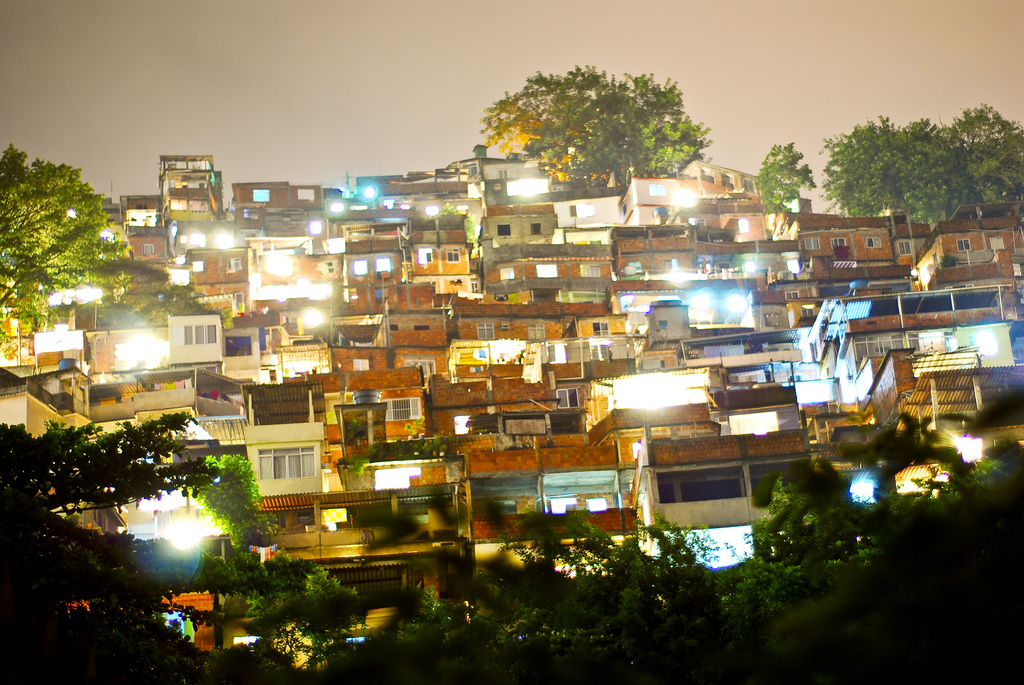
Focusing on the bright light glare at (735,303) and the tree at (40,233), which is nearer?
the tree at (40,233)

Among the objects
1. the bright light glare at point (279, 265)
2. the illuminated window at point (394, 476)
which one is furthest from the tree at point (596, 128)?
the illuminated window at point (394, 476)

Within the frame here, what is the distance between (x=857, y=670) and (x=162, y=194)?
74.4m

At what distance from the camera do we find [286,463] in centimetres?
3084

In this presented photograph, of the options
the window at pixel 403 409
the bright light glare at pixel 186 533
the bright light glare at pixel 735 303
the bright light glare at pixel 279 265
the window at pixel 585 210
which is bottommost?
the bright light glare at pixel 186 533

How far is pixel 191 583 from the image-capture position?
42.5 feet

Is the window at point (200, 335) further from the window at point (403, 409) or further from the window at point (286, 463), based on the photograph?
the window at point (286, 463)

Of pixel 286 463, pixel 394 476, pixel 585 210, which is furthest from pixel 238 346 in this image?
pixel 585 210

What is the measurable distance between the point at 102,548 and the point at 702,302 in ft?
136

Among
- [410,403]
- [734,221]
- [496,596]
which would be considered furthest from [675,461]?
[734,221]

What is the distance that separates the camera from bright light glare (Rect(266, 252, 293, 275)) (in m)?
60.2

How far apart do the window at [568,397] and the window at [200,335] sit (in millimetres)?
14459

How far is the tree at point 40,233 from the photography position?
100 feet

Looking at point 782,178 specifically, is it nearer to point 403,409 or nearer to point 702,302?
point 702,302

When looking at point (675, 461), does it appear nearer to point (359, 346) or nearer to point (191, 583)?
point (191, 583)
